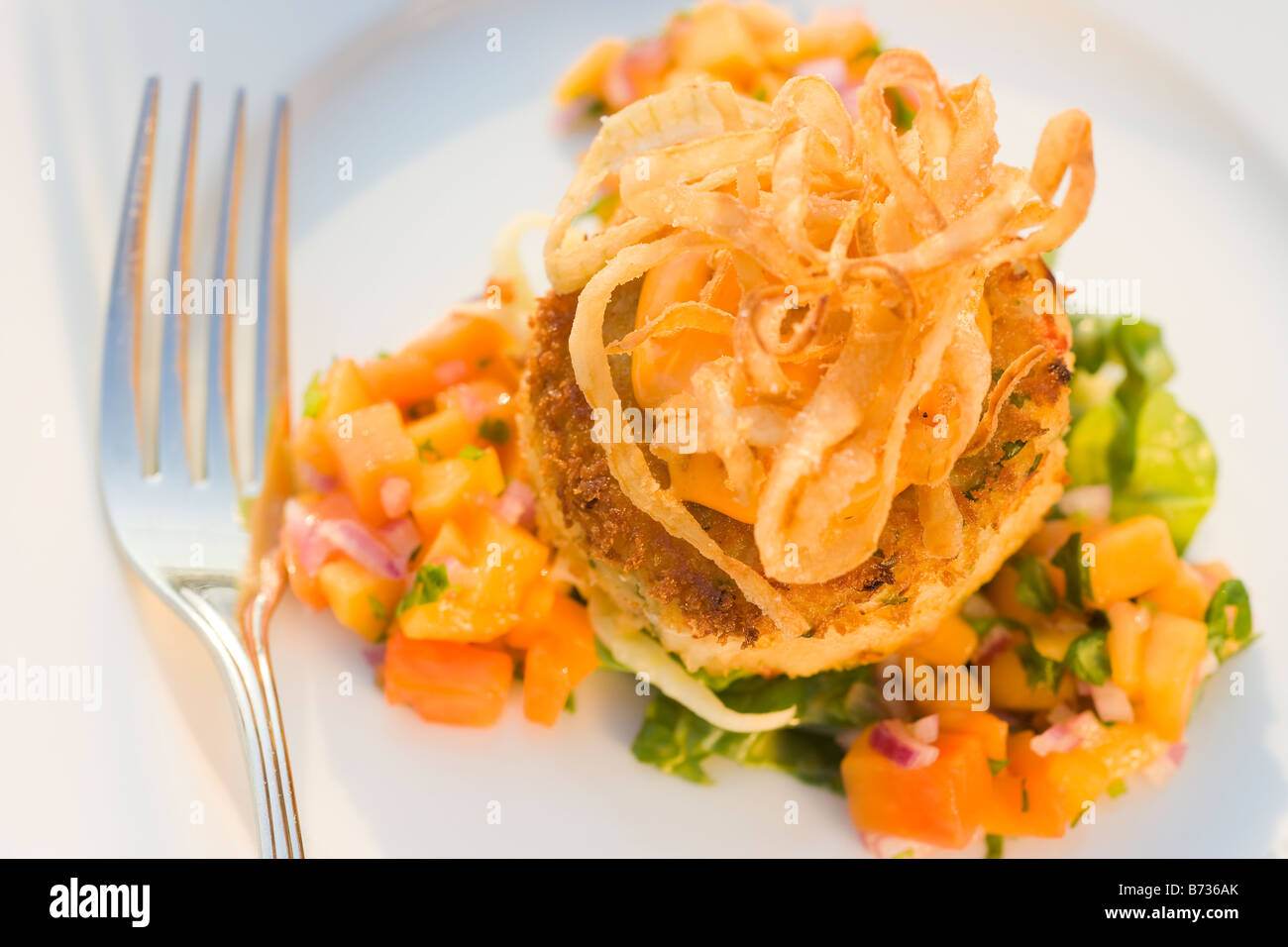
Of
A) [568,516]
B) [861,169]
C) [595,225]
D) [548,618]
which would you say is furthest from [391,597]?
[861,169]

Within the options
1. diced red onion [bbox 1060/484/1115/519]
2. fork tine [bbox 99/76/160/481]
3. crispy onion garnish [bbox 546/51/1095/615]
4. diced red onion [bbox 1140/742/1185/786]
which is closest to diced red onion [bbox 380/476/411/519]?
fork tine [bbox 99/76/160/481]

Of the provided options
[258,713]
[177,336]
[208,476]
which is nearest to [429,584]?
[258,713]


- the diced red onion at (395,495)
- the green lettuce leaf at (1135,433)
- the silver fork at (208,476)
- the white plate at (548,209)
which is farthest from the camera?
the green lettuce leaf at (1135,433)

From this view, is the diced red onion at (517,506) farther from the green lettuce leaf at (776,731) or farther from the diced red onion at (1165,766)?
the diced red onion at (1165,766)

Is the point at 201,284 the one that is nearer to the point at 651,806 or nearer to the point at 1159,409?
the point at 651,806

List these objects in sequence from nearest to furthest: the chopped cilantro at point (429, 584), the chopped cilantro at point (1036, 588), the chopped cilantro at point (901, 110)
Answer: the chopped cilantro at point (429, 584)
the chopped cilantro at point (1036, 588)
the chopped cilantro at point (901, 110)

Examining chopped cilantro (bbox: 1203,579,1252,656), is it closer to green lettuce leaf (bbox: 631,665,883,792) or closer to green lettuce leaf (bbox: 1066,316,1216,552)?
green lettuce leaf (bbox: 1066,316,1216,552)

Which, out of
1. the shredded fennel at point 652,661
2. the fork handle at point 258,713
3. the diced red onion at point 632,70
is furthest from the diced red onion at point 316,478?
the diced red onion at point 632,70
